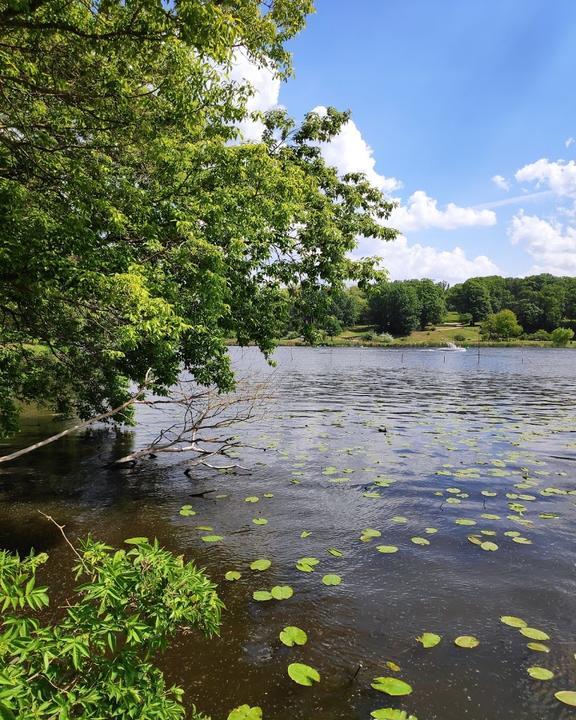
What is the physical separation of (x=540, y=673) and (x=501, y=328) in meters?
178

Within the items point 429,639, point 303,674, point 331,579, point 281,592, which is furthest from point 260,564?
point 429,639

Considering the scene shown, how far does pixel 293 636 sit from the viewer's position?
704cm

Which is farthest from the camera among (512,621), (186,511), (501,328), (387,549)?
(501,328)

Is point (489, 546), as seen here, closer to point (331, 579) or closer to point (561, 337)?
point (331, 579)

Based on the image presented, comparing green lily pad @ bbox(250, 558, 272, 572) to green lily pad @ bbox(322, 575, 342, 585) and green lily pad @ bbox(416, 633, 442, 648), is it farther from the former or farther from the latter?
green lily pad @ bbox(416, 633, 442, 648)

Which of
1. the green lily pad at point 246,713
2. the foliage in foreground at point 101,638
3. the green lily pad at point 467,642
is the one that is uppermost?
the foliage in foreground at point 101,638

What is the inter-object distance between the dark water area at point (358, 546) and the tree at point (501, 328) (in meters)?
157

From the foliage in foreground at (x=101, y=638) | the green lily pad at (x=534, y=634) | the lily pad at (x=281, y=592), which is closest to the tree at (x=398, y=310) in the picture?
the lily pad at (x=281, y=592)

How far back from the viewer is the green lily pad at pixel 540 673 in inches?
246

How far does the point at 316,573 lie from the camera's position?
9180mm

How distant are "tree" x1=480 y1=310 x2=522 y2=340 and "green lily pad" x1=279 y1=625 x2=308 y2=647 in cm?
17544

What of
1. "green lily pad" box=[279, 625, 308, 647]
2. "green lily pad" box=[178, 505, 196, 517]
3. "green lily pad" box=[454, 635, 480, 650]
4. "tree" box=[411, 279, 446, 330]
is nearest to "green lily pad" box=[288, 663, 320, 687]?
"green lily pad" box=[279, 625, 308, 647]

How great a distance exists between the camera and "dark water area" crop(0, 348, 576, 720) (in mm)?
6148

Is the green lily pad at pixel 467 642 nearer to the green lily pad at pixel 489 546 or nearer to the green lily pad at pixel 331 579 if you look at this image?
the green lily pad at pixel 331 579
